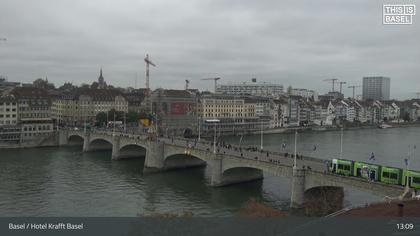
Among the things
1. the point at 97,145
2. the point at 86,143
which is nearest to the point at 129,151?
the point at 86,143

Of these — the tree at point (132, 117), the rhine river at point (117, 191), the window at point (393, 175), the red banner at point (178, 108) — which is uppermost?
the red banner at point (178, 108)

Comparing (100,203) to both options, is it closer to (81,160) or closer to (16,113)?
(81,160)

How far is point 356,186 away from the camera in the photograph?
1208 inches

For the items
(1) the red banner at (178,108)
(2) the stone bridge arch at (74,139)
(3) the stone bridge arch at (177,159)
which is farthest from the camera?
(1) the red banner at (178,108)

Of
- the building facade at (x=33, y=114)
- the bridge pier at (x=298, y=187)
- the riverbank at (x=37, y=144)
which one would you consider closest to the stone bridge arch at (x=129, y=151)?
the riverbank at (x=37, y=144)

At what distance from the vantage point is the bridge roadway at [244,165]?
31.7 m

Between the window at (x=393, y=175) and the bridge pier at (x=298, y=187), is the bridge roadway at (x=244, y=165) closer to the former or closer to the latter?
the bridge pier at (x=298, y=187)

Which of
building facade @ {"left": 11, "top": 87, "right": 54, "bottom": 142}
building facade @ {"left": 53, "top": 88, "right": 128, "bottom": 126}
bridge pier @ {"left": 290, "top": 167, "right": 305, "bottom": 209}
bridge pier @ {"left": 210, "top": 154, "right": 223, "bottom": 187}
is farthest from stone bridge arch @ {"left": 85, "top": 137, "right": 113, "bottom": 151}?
bridge pier @ {"left": 290, "top": 167, "right": 305, "bottom": 209}

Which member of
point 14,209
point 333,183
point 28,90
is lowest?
point 14,209

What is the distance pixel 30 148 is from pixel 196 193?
4350 cm

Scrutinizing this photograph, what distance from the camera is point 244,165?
1604 inches

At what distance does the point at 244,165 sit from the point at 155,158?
14.7 metres

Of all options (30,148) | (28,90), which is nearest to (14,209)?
(30,148)

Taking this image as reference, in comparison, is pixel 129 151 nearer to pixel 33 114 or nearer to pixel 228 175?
pixel 228 175
